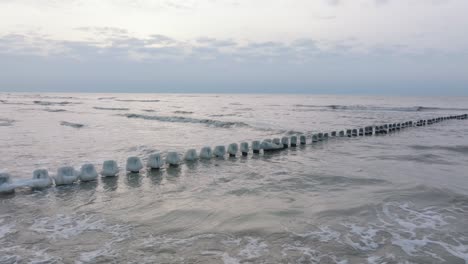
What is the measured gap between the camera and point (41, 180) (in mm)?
8898

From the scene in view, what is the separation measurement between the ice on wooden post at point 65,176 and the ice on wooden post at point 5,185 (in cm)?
100

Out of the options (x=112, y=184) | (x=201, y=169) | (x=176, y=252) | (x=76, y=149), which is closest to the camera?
(x=176, y=252)

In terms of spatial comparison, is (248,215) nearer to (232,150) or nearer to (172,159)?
(172,159)

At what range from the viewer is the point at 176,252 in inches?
211

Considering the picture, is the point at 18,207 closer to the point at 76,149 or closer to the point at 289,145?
the point at 76,149

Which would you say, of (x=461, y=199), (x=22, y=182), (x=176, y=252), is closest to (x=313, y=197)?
(x=461, y=199)

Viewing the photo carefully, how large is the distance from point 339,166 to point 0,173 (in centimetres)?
980

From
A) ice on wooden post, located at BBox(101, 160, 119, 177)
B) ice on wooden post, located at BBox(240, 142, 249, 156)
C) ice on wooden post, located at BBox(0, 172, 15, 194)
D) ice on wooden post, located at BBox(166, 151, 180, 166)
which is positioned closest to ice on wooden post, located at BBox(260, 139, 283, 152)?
ice on wooden post, located at BBox(240, 142, 249, 156)

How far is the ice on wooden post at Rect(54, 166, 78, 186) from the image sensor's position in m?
9.23

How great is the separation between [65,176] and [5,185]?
1.31 m

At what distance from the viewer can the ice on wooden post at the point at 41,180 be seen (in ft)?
29.0

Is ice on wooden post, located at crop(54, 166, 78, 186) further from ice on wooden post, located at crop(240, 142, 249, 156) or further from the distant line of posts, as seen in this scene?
ice on wooden post, located at crop(240, 142, 249, 156)

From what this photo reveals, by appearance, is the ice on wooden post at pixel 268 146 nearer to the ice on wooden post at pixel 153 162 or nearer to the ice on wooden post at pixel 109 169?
the ice on wooden post at pixel 153 162

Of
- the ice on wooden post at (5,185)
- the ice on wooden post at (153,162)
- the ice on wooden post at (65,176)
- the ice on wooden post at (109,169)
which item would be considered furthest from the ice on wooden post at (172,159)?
the ice on wooden post at (5,185)
